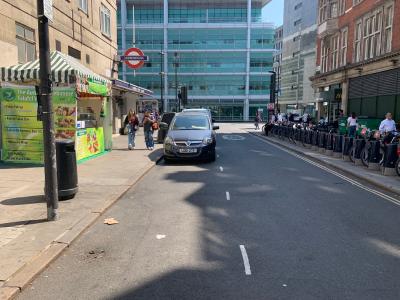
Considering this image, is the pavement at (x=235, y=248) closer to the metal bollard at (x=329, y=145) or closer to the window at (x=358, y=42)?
the metal bollard at (x=329, y=145)

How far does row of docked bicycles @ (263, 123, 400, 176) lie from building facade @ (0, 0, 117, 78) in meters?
12.3

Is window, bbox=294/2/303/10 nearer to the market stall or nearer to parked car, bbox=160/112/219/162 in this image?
parked car, bbox=160/112/219/162

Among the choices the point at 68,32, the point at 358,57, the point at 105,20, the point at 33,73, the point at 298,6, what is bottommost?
the point at 33,73

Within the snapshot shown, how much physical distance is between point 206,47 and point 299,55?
678 inches

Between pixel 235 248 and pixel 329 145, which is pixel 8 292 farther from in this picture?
pixel 329 145

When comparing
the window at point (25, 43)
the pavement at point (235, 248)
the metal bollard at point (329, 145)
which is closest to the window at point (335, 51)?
the metal bollard at point (329, 145)

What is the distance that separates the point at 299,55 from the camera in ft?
232

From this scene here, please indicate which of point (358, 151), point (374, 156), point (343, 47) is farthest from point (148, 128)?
point (343, 47)

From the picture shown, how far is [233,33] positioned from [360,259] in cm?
7047

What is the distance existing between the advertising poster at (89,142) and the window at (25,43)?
12.0 ft

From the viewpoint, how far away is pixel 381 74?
2234 centimetres

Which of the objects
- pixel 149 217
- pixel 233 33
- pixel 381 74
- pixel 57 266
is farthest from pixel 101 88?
pixel 233 33

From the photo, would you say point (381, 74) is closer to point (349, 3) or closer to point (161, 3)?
point (349, 3)

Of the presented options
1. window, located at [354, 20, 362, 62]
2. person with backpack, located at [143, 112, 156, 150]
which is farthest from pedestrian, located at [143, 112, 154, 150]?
window, located at [354, 20, 362, 62]
